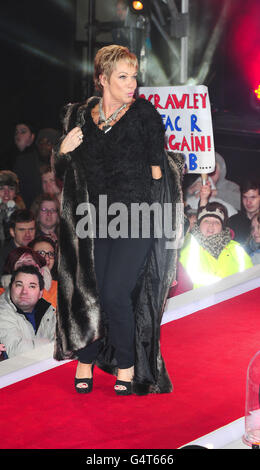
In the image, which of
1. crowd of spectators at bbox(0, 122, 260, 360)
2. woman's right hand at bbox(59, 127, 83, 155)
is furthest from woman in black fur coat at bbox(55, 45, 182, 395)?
crowd of spectators at bbox(0, 122, 260, 360)

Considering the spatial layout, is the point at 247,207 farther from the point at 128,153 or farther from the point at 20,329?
the point at 128,153

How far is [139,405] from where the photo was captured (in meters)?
3.33

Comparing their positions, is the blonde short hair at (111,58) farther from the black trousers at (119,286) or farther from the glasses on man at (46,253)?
the glasses on man at (46,253)

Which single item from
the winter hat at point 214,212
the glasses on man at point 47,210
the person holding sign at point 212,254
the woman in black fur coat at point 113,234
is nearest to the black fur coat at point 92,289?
the woman in black fur coat at point 113,234

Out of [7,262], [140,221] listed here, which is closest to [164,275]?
[140,221]

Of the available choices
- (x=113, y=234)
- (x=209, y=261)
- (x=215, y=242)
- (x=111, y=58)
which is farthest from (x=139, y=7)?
(x=113, y=234)

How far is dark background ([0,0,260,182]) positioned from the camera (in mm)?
9531

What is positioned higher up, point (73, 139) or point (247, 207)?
point (73, 139)

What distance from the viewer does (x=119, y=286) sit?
130 inches

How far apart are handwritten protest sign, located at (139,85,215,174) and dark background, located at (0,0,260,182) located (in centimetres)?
374

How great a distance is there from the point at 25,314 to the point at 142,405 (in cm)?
155

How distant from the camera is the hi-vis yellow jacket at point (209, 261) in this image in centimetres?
579

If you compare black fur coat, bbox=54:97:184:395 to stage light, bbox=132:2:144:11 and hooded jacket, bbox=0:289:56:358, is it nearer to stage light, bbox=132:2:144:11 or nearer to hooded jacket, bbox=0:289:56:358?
hooded jacket, bbox=0:289:56:358

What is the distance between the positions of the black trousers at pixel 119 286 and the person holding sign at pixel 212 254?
7.66 ft
